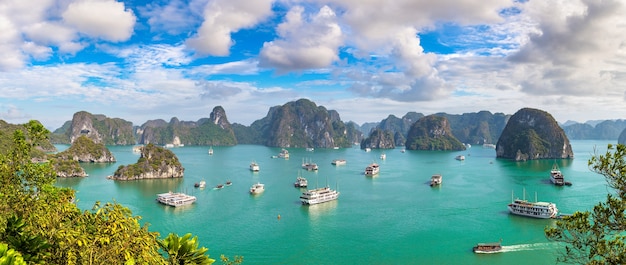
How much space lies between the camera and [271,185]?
90.9 m

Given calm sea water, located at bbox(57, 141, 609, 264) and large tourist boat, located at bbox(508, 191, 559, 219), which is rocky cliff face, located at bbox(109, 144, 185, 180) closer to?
calm sea water, located at bbox(57, 141, 609, 264)

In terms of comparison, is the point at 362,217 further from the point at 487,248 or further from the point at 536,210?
the point at 536,210

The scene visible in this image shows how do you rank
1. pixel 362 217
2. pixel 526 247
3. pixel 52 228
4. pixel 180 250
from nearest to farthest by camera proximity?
pixel 52 228, pixel 180 250, pixel 526 247, pixel 362 217

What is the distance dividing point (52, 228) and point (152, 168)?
90.4m

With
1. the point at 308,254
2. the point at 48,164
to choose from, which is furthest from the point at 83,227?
the point at 308,254

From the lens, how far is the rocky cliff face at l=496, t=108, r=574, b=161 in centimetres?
16212

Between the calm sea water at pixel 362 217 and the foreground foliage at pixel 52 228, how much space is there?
1018 inches

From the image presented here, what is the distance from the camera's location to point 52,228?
1351 cm

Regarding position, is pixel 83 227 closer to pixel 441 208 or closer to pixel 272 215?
pixel 272 215

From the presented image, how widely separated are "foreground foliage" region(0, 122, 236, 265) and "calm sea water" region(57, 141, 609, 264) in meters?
25.8

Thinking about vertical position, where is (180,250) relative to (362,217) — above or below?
above

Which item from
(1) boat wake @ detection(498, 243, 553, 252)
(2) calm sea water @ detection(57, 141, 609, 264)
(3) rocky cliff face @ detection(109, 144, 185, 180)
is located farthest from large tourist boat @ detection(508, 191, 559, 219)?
(3) rocky cliff face @ detection(109, 144, 185, 180)

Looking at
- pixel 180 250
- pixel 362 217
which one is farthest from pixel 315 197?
pixel 180 250

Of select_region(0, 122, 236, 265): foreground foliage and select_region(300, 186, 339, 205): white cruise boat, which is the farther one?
select_region(300, 186, 339, 205): white cruise boat
